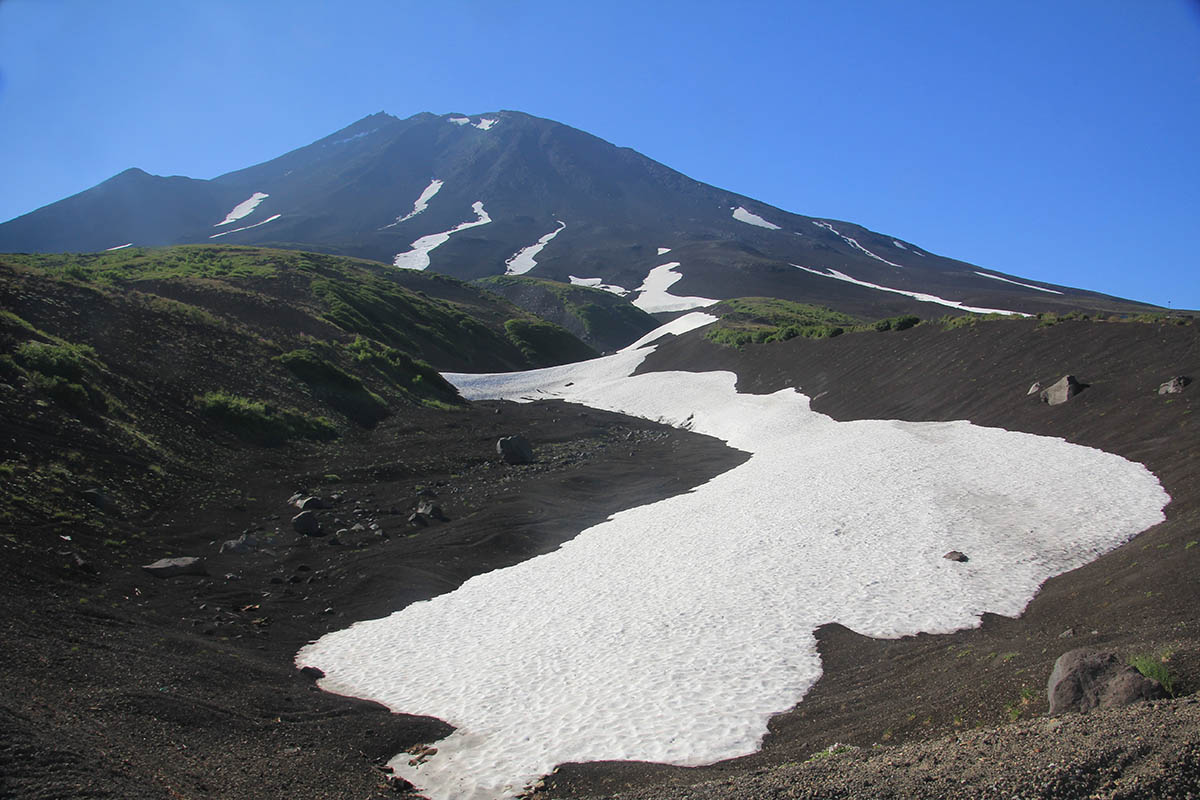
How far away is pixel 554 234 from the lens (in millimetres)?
151750

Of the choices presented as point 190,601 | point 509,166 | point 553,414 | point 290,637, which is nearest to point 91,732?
point 290,637

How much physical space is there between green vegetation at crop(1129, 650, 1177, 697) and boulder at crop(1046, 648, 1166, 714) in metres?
0.09

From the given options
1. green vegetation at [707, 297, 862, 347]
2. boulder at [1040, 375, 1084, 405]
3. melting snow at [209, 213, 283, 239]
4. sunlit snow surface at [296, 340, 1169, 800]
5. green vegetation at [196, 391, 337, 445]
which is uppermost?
melting snow at [209, 213, 283, 239]

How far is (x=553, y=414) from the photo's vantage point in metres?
45.0

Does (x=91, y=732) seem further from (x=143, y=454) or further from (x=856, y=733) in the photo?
(x=143, y=454)

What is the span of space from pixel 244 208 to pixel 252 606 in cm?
18471

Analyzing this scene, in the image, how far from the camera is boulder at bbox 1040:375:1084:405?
79.2 feet

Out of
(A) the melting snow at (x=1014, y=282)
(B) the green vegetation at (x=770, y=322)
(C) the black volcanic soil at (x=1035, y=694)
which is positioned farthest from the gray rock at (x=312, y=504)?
(A) the melting snow at (x=1014, y=282)

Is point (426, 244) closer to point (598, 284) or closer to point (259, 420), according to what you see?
point (598, 284)

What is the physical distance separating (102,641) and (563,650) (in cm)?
690

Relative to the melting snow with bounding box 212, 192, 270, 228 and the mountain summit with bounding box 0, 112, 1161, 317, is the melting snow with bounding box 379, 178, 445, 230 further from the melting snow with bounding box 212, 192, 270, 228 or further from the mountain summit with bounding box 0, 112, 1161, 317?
the melting snow with bounding box 212, 192, 270, 228

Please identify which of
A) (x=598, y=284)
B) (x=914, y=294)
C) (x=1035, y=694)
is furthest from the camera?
(x=914, y=294)

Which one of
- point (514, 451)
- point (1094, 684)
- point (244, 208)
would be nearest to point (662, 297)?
point (514, 451)

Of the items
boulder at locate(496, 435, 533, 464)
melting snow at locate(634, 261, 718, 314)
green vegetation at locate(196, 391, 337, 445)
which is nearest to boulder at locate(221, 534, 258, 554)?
green vegetation at locate(196, 391, 337, 445)
